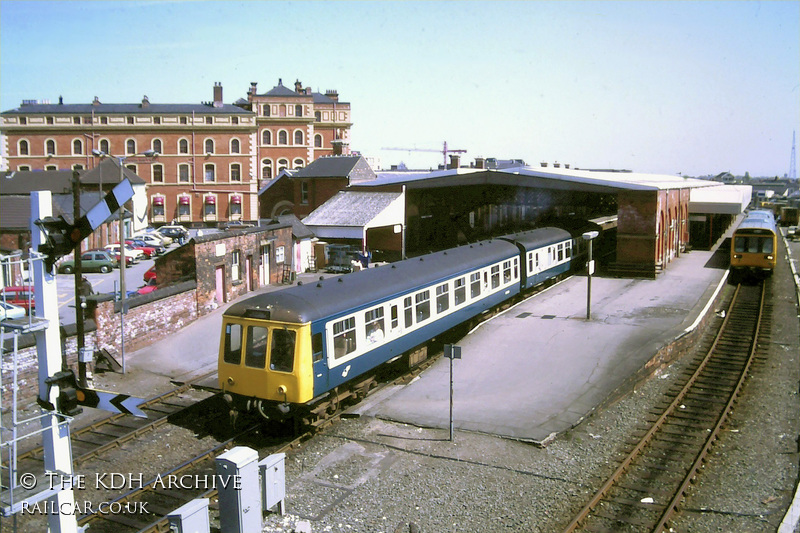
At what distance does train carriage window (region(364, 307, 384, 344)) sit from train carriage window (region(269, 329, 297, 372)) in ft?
7.80

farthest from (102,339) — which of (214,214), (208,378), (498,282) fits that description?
(214,214)

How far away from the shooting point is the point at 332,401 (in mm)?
13477

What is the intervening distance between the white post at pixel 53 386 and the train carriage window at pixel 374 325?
29.0ft

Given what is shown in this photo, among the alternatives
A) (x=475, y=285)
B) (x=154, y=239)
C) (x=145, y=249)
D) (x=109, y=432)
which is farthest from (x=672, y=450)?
(x=154, y=239)

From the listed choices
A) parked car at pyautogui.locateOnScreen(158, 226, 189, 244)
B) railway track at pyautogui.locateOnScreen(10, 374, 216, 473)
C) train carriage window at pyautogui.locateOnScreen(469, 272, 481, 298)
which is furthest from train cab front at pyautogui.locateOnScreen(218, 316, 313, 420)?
parked car at pyautogui.locateOnScreen(158, 226, 189, 244)

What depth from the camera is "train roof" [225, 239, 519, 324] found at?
12688 millimetres

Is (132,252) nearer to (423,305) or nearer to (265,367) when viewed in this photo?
(423,305)

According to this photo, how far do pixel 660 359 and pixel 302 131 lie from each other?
56.4 metres

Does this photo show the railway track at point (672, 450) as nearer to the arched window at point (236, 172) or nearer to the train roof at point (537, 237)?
the train roof at point (537, 237)

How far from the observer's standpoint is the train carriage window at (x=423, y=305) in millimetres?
16656

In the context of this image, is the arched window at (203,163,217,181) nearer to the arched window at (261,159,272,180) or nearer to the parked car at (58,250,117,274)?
the arched window at (261,159,272,180)

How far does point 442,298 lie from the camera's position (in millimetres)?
18000

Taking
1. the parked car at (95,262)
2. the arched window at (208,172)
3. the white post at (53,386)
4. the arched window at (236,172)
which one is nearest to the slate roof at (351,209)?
the parked car at (95,262)

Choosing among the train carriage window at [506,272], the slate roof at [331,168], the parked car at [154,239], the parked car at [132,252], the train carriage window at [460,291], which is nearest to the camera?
the train carriage window at [460,291]
